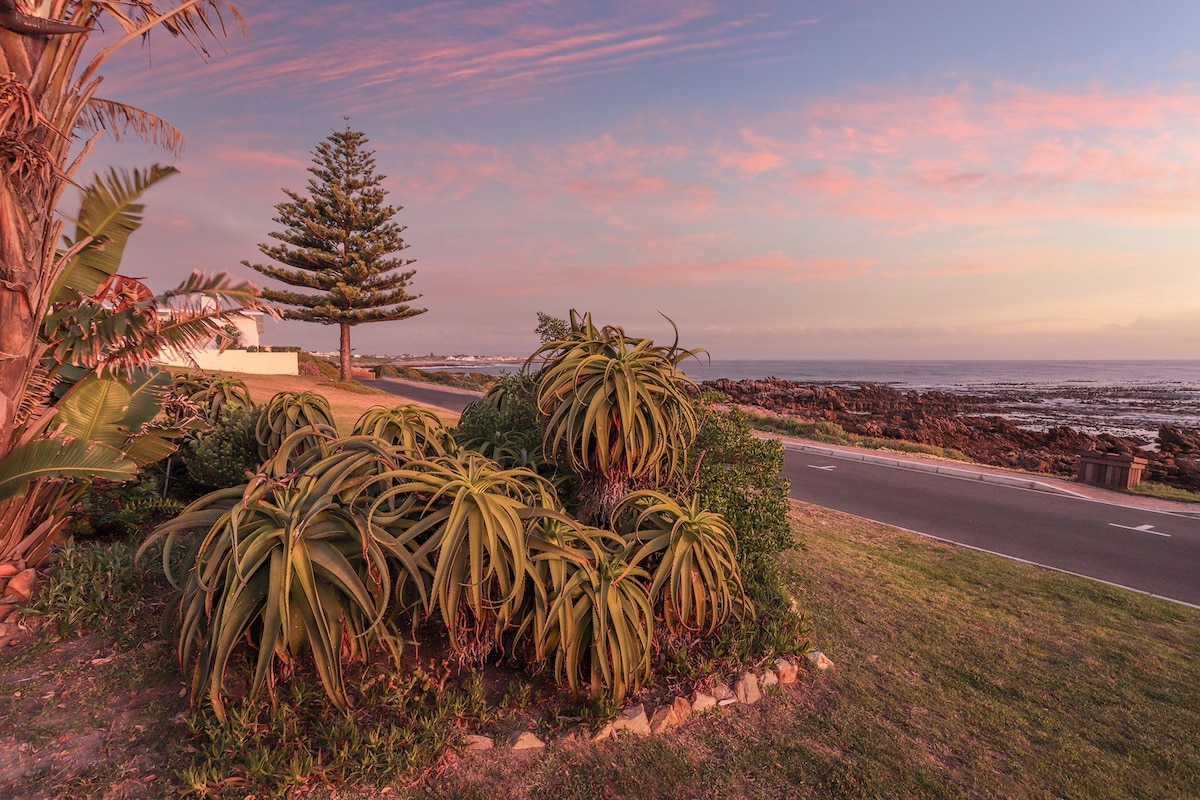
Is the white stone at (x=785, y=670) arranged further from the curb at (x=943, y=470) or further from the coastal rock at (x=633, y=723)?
the curb at (x=943, y=470)

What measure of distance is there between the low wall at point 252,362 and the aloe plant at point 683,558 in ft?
101

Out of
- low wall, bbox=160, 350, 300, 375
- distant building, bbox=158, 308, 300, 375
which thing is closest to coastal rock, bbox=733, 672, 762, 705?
distant building, bbox=158, 308, 300, 375

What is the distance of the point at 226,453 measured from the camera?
559 cm

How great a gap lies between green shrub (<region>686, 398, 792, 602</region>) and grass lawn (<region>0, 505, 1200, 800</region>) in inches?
29.7

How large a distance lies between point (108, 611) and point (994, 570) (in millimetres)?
8228

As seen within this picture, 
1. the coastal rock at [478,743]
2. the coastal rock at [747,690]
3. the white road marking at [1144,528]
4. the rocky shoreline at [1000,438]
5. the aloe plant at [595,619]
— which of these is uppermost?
the aloe plant at [595,619]

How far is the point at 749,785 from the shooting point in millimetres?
2814

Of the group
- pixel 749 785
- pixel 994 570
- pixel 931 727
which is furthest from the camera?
pixel 994 570

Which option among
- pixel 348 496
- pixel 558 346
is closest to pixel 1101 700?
pixel 558 346

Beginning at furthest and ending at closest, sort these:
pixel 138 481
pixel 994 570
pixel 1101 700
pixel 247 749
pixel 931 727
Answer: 1. pixel 994 570
2. pixel 138 481
3. pixel 1101 700
4. pixel 931 727
5. pixel 247 749

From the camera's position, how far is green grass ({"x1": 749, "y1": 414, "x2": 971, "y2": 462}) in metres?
19.1

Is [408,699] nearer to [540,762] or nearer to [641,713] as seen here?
[540,762]

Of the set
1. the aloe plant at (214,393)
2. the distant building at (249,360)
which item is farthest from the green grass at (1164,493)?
the distant building at (249,360)

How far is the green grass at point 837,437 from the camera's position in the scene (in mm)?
19075
